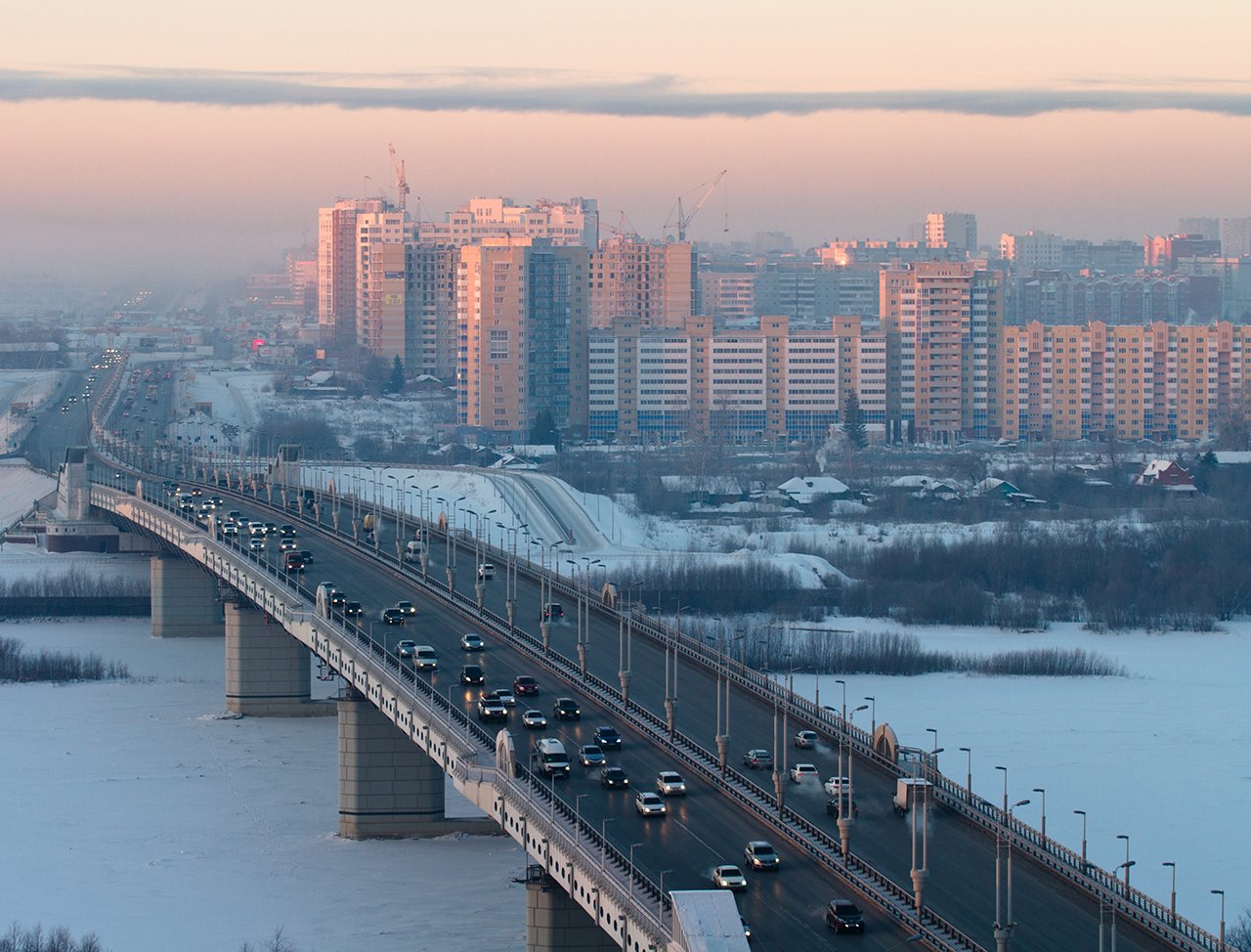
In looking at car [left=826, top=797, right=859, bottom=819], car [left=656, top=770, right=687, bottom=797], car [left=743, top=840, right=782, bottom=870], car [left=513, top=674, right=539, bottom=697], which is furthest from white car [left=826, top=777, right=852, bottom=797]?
car [left=513, top=674, right=539, bottom=697]

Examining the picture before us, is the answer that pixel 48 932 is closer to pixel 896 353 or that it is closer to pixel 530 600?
pixel 530 600

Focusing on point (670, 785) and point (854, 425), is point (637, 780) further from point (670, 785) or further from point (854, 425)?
point (854, 425)

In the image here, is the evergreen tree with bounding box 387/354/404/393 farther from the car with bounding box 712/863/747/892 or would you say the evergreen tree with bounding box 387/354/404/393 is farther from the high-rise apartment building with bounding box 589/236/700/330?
the car with bounding box 712/863/747/892

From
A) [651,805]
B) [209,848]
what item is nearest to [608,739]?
[651,805]

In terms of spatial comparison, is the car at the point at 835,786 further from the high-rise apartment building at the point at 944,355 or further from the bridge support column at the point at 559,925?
the high-rise apartment building at the point at 944,355

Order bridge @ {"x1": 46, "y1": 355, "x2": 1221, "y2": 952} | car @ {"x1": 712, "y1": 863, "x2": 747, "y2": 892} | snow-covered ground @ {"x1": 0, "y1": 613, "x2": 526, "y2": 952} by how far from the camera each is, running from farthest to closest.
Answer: snow-covered ground @ {"x1": 0, "y1": 613, "x2": 526, "y2": 952} < car @ {"x1": 712, "y1": 863, "x2": 747, "y2": 892} < bridge @ {"x1": 46, "y1": 355, "x2": 1221, "y2": 952}

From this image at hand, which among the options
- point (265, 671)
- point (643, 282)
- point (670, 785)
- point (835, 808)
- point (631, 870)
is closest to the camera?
point (631, 870)

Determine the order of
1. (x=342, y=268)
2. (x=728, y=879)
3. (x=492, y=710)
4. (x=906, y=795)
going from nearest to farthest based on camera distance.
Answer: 1. (x=728, y=879)
2. (x=906, y=795)
3. (x=492, y=710)
4. (x=342, y=268)
